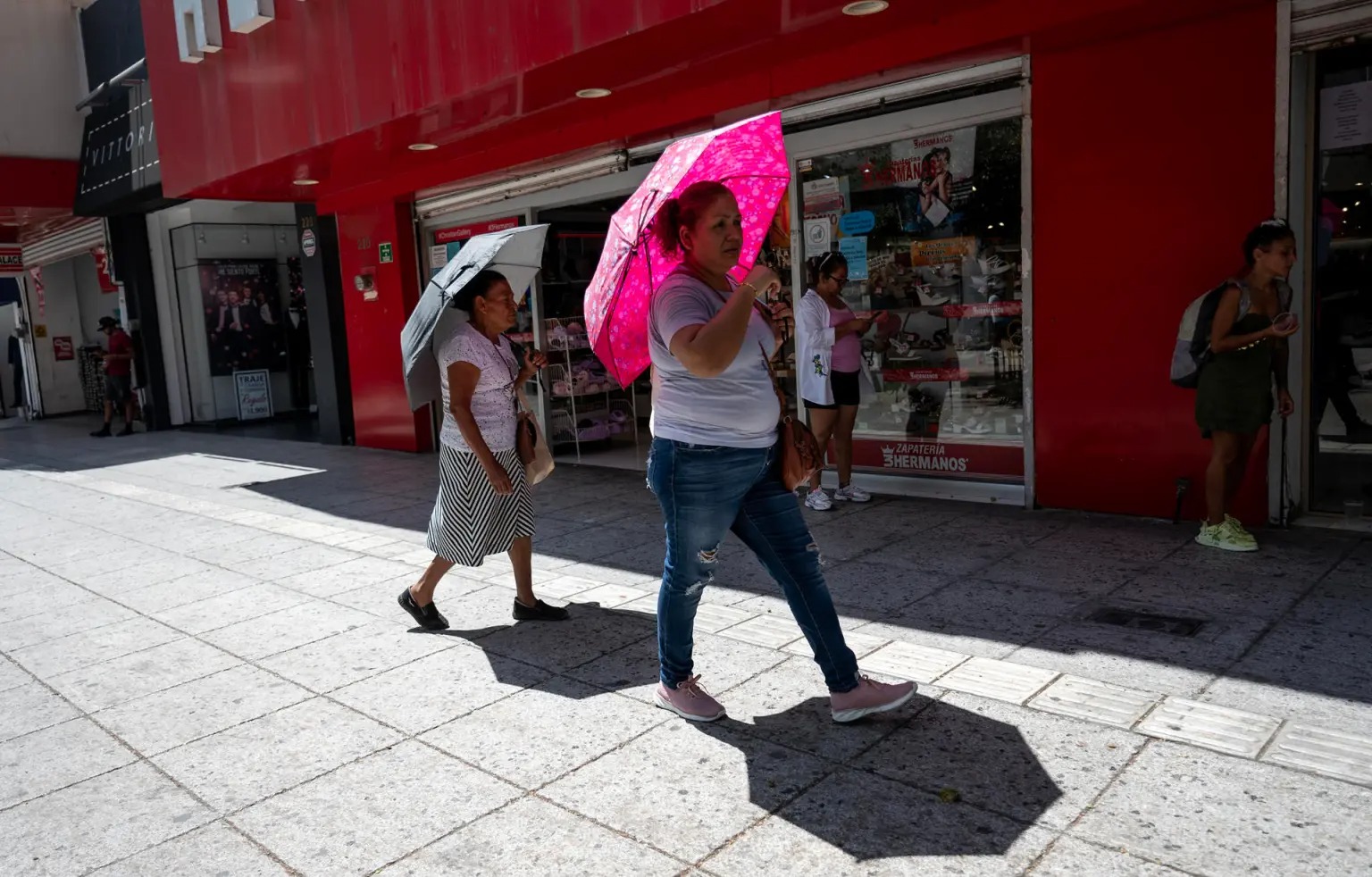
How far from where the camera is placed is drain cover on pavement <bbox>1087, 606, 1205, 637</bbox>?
4.20 metres

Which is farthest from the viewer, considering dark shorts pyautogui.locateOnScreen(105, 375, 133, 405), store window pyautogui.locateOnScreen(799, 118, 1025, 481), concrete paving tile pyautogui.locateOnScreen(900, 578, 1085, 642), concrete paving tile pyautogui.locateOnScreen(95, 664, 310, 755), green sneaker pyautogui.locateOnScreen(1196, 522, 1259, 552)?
dark shorts pyautogui.locateOnScreen(105, 375, 133, 405)

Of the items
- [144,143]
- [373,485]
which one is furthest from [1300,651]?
[144,143]

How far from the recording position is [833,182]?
756cm

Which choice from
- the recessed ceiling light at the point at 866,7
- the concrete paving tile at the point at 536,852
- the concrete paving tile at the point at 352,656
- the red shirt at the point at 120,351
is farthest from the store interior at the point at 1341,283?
the red shirt at the point at 120,351

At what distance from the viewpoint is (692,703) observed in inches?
141

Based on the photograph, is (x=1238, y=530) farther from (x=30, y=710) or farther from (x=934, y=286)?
(x=30, y=710)

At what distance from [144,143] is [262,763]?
13004mm

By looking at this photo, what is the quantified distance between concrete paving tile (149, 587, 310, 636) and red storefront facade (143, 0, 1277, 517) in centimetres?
372

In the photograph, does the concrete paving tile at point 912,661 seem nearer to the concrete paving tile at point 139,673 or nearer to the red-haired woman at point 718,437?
the red-haired woman at point 718,437

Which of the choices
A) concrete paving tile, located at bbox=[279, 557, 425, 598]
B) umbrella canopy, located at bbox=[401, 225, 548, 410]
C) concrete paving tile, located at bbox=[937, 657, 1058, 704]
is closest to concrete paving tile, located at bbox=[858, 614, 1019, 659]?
concrete paving tile, located at bbox=[937, 657, 1058, 704]

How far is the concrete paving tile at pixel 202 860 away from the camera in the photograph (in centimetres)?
283

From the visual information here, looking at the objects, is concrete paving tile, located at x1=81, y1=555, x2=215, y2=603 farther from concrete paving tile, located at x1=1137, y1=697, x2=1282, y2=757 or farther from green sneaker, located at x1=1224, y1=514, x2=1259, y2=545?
green sneaker, located at x1=1224, y1=514, x2=1259, y2=545

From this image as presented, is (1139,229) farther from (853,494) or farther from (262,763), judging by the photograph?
(262,763)

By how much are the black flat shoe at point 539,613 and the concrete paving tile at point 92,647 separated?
5.83 ft
